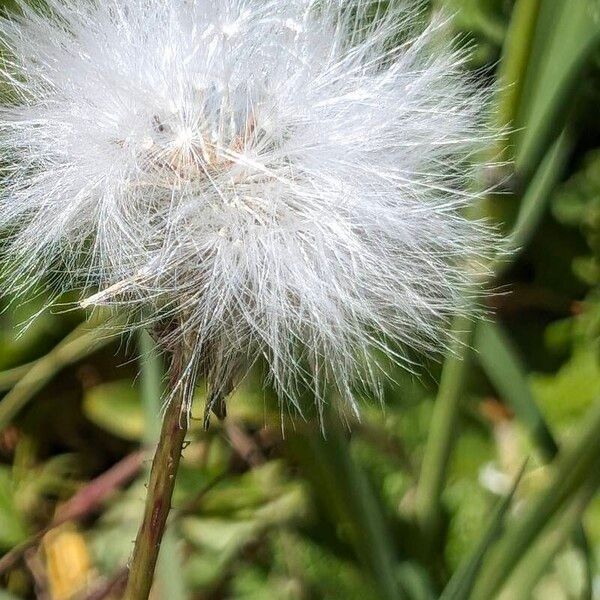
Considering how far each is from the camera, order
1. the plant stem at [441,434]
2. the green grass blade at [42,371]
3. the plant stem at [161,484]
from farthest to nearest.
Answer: the green grass blade at [42,371]
the plant stem at [441,434]
the plant stem at [161,484]

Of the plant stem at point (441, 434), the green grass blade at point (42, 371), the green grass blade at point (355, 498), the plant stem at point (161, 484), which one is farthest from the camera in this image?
the green grass blade at point (42, 371)

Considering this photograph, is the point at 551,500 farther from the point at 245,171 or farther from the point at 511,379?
the point at 245,171

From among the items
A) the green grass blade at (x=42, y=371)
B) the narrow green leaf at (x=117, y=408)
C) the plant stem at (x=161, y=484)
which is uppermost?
the plant stem at (x=161, y=484)

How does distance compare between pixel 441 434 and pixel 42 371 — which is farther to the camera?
pixel 42 371

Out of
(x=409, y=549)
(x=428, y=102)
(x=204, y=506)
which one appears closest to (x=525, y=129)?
(x=428, y=102)

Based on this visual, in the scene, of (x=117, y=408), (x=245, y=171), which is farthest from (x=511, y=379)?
(x=117, y=408)

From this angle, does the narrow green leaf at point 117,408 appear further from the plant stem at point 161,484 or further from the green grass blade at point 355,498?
the plant stem at point 161,484

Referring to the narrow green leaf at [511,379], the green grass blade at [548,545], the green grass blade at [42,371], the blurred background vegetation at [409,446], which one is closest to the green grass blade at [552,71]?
the blurred background vegetation at [409,446]

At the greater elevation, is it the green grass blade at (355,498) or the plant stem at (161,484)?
the plant stem at (161,484)
